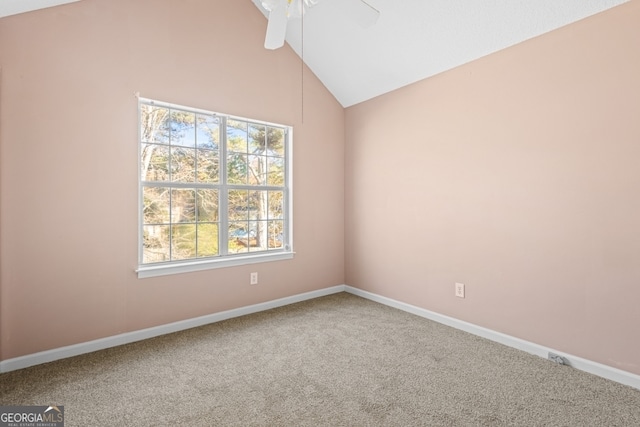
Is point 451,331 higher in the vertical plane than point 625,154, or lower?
lower

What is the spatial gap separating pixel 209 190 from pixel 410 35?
238 centimetres

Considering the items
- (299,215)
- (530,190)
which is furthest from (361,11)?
(299,215)

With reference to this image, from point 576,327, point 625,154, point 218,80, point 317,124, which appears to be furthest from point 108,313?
point 625,154

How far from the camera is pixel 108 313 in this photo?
2.59m

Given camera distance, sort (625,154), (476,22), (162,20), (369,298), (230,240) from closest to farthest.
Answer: (625,154)
(476,22)
(162,20)
(230,240)
(369,298)

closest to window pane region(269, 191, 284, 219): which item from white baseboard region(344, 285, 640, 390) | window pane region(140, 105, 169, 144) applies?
window pane region(140, 105, 169, 144)

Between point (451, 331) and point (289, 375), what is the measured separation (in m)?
1.59

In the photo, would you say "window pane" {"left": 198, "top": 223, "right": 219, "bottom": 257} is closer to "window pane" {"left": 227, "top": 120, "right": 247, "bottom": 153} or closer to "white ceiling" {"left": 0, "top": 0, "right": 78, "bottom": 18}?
"window pane" {"left": 227, "top": 120, "right": 247, "bottom": 153}

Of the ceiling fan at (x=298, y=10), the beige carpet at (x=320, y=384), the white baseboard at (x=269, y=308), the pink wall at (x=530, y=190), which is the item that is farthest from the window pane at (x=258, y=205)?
the ceiling fan at (x=298, y=10)

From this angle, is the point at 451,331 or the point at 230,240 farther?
the point at 230,240

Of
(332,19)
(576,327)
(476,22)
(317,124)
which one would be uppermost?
(332,19)

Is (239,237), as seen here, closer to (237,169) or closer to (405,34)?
(237,169)

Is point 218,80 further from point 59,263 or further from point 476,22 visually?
point 476,22

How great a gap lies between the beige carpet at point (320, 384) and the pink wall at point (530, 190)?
1.27 feet
